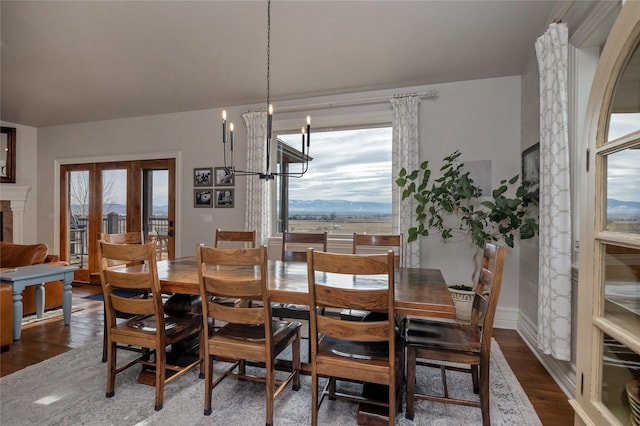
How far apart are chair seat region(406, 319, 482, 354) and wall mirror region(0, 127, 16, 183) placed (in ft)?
23.5

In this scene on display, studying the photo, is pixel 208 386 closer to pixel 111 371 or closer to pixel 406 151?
pixel 111 371

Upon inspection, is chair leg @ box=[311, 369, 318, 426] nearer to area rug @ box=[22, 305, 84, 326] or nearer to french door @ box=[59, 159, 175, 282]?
area rug @ box=[22, 305, 84, 326]

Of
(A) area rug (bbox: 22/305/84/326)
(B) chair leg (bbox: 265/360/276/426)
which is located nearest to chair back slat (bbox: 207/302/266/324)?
(B) chair leg (bbox: 265/360/276/426)

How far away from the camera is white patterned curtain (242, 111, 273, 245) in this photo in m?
4.27

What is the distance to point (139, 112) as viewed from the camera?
493cm

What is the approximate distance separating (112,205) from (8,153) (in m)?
2.13

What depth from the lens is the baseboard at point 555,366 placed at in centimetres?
210

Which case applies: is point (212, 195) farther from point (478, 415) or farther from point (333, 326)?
point (478, 415)

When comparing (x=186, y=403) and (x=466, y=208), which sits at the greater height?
(x=466, y=208)

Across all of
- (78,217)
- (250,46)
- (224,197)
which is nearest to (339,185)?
(224,197)

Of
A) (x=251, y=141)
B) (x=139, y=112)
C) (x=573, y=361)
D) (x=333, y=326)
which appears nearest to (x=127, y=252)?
(x=333, y=326)

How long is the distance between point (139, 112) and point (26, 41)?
1883 mm

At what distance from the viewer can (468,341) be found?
186cm

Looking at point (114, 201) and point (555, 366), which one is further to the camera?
point (114, 201)
